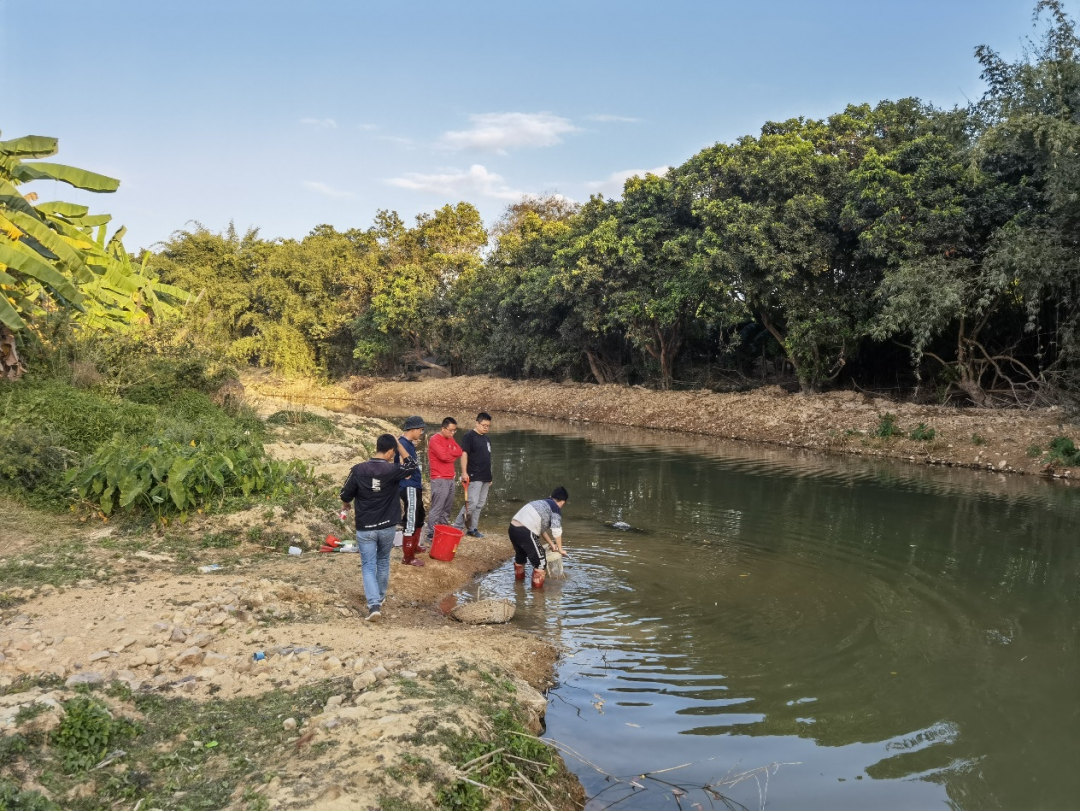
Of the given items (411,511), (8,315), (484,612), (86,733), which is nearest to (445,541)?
(411,511)

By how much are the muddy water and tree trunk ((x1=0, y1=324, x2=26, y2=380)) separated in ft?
28.6

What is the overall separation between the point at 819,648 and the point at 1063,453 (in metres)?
14.3

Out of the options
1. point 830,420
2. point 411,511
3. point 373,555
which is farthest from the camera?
point 830,420

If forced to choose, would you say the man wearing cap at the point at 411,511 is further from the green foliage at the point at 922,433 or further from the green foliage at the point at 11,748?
the green foliage at the point at 922,433

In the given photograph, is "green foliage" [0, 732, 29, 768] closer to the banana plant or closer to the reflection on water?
the reflection on water

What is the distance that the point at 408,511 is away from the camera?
34.5ft

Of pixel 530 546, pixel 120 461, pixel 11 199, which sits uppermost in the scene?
pixel 11 199

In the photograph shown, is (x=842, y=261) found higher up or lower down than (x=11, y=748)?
higher up

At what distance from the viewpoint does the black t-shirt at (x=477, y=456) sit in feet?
39.6

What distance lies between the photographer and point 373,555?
848 cm

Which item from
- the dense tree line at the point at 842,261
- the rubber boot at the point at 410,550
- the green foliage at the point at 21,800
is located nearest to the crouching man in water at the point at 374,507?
the rubber boot at the point at 410,550

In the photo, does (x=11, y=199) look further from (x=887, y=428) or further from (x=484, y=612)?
(x=887, y=428)

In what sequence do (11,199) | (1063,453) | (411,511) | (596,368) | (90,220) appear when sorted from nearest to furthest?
(411,511)
(11,199)
(90,220)
(1063,453)
(596,368)

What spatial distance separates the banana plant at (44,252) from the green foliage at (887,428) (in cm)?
1986
